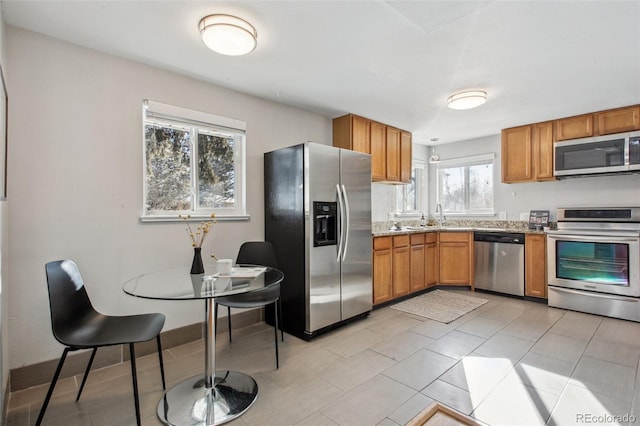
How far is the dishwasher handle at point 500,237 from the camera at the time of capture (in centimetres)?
418

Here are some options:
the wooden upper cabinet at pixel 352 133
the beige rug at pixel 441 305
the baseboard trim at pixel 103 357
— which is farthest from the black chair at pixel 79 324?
the wooden upper cabinet at pixel 352 133

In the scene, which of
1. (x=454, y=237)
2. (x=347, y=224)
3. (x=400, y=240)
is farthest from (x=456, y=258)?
(x=347, y=224)

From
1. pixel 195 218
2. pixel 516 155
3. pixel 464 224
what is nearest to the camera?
pixel 195 218

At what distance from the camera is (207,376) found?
6.59ft

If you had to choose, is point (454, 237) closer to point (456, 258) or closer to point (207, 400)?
point (456, 258)

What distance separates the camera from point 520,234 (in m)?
4.17

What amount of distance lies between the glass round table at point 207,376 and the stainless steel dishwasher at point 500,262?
11.4 ft

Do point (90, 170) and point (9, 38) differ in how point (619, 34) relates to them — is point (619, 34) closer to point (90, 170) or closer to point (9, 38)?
point (90, 170)

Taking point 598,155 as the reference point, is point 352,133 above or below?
above

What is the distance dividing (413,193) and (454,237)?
4.01ft

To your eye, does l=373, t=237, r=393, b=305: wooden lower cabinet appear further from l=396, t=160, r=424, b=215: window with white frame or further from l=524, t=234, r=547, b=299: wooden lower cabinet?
l=524, t=234, r=547, b=299: wooden lower cabinet

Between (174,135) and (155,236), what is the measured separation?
0.92 metres


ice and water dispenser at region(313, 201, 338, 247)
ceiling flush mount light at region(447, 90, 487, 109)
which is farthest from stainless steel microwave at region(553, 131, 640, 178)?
ice and water dispenser at region(313, 201, 338, 247)

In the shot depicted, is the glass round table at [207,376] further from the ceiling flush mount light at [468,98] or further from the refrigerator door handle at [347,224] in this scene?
the ceiling flush mount light at [468,98]
